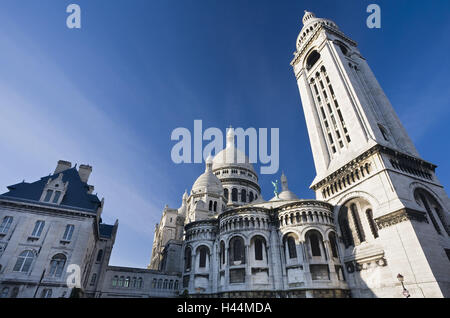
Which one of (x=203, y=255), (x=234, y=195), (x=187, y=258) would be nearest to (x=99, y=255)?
Answer: (x=187, y=258)

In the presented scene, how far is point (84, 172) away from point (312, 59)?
50999 millimetres

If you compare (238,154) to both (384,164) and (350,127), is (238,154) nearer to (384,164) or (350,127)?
(350,127)

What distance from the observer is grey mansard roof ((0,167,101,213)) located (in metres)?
29.9

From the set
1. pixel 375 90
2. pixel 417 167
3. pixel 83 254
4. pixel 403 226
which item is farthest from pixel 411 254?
pixel 83 254

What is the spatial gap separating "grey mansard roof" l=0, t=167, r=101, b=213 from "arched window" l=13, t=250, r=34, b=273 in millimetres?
5861

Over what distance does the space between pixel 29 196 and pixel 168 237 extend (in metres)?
29.6

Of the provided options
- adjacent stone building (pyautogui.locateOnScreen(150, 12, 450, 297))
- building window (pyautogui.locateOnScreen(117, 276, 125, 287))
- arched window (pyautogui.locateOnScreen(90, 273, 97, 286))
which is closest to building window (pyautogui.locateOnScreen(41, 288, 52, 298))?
arched window (pyautogui.locateOnScreen(90, 273, 97, 286))

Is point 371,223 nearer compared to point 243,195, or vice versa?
point 371,223

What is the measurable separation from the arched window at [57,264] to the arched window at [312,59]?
54900 mm

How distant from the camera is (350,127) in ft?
121

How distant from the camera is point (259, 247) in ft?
115

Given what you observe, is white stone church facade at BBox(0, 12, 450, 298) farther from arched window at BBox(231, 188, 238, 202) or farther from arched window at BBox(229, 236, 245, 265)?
arched window at BBox(231, 188, 238, 202)

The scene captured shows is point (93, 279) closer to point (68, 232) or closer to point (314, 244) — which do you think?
point (68, 232)

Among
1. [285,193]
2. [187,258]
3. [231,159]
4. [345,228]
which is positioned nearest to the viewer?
[345,228]
